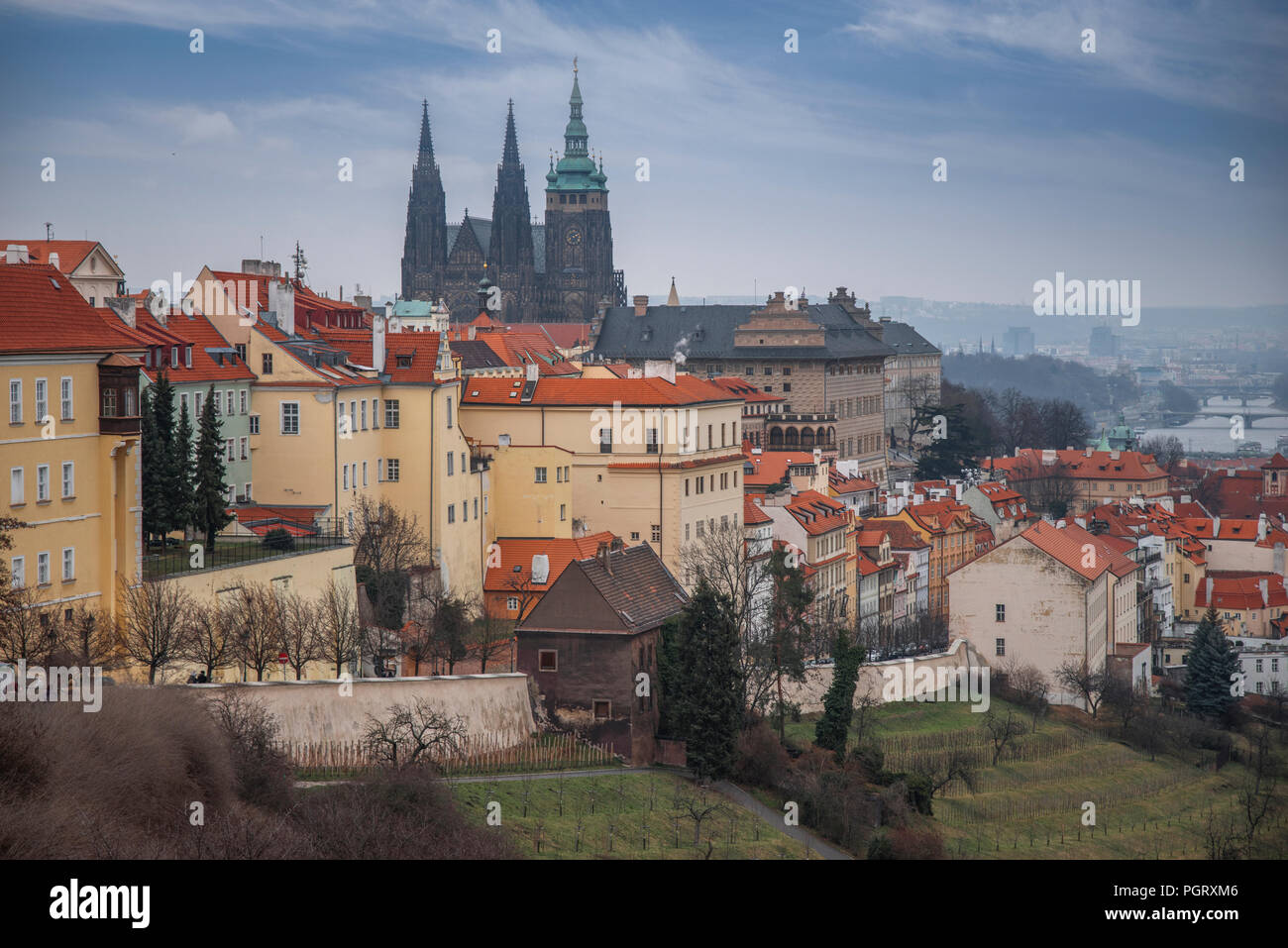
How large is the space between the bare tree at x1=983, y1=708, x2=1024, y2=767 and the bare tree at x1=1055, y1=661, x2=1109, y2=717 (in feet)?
27.7

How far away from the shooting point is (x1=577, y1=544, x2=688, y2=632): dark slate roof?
1736 inches

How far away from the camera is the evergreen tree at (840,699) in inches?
1943

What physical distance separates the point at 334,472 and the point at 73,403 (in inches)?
635

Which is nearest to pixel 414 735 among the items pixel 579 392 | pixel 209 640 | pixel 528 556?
pixel 209 640

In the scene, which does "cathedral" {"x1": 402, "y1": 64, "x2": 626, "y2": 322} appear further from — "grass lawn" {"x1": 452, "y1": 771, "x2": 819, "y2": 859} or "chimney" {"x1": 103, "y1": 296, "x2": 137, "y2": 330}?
"grass lawn" {"x1": 452, "y1": 771, "x2": 819, "y2": 859}

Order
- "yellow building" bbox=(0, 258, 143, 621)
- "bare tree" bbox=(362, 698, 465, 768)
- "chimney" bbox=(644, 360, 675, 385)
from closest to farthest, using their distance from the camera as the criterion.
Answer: "yellow building" bbox=(0, 258, 143, 621) → "bare tree" bbox=(362, 698, 465, 768) → "chimney" bbox=(644, 360, 675, 385)

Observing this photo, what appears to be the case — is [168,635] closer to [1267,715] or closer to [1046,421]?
[1267,715]

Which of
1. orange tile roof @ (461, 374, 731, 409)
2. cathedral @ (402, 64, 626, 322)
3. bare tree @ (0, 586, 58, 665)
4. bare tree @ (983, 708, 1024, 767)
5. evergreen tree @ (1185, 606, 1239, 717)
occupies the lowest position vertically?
evergreen tree @ (1185, 606, 1239, 717)

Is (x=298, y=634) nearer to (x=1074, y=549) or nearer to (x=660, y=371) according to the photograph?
(x=660, y=371)

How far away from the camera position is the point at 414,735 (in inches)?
1438

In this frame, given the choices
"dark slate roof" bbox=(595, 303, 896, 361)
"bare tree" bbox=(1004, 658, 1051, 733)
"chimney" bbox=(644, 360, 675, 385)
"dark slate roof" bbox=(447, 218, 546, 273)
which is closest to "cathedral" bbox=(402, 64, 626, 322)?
"dark slate roof" bbox=(447, 218, 546, 273)

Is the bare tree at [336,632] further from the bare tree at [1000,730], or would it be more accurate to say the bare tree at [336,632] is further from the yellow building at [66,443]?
the bare tree at [1000,730]

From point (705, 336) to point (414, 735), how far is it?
306ft
